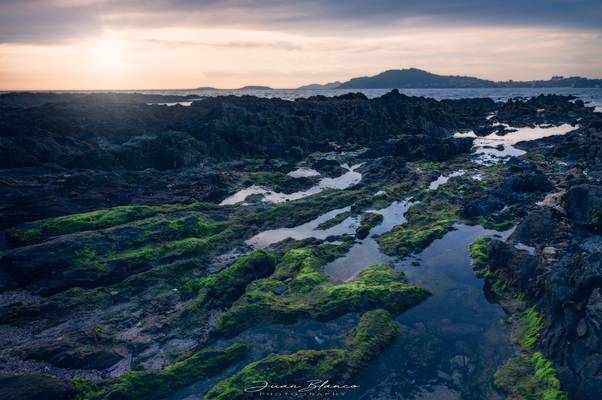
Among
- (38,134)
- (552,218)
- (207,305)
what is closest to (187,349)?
(207,305)

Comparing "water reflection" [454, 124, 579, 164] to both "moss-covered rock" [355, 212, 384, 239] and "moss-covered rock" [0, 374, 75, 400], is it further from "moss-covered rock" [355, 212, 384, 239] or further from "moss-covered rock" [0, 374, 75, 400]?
"moss-covered rock" [0, 374, 75, 400]

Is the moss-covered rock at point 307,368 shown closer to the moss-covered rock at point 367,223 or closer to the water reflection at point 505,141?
the moss-covered rock at point 367,223

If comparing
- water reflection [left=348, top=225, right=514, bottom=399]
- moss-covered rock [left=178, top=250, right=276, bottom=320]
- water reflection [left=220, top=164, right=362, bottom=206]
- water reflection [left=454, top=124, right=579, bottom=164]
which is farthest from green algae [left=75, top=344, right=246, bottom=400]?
water reflection [left=454, top=124, right=579, bottom=164]

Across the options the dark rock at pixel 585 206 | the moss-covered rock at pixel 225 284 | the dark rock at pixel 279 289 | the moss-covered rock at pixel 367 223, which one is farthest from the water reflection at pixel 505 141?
the dark rock at pixel 279 289

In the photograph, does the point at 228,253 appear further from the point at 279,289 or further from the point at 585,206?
the point at 585,206

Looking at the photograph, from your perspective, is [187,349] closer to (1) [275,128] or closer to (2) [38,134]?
(2) [38,134]

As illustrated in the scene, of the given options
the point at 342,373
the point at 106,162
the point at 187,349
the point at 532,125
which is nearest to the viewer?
the point at 342,373

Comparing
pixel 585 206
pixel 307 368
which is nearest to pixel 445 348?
pixel 307 368
